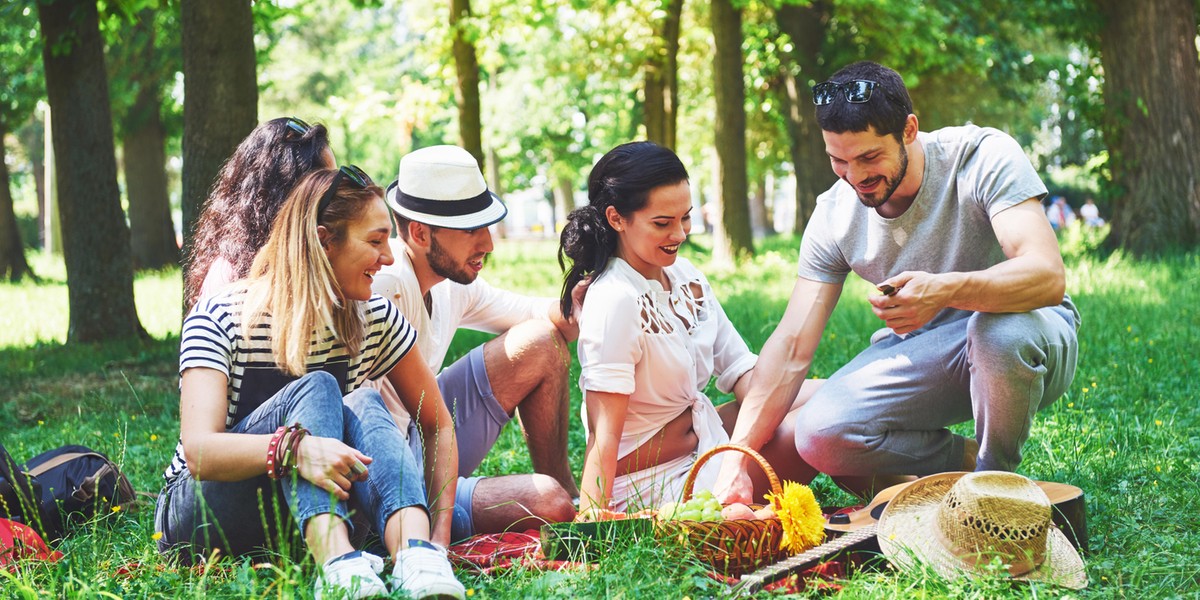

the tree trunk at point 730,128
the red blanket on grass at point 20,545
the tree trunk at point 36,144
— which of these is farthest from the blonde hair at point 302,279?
the tree trunk at point 36,144

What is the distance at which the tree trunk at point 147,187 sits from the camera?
17.5 metres

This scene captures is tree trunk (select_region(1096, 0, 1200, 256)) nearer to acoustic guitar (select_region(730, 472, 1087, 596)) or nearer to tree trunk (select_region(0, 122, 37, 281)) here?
Result: acoustic guitar (select_region(730, 472, 1087, 596))

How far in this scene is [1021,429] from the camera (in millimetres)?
3553

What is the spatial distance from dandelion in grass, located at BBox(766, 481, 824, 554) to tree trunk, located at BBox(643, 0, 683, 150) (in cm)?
1289

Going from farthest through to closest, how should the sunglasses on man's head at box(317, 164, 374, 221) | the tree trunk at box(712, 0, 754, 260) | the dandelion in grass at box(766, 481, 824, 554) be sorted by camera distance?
the tree trunk at box(712, 0, 754, 260) < the sunglasses on man's head at box(317, 164, 374, 221) < the dandelion in grass at box(766, 481, 824, 554)

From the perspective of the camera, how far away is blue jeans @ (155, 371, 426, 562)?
2.92 meters

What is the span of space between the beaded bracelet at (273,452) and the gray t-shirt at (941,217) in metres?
2.06

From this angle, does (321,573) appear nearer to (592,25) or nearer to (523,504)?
(523,504)

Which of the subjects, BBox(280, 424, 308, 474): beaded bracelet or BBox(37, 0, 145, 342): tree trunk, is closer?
BBox(280, 424, 308, 474): beaded bracelet

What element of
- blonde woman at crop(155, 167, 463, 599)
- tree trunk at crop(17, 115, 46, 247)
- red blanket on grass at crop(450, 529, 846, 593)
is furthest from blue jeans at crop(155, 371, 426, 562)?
tree trunk at crop(17, 115, 46, 247)

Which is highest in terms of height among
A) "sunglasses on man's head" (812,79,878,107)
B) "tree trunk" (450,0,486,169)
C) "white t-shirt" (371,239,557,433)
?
"tree trunk" (450,0,486,169)

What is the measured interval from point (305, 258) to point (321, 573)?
0.95 meters

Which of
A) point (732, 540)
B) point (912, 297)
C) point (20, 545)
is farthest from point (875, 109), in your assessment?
point (20, 545)

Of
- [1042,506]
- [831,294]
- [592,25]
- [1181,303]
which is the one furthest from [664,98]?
[1042,506]
